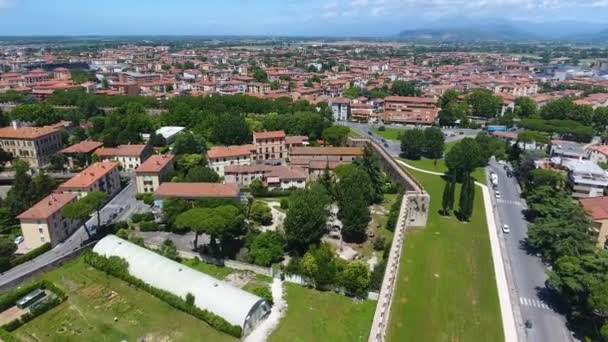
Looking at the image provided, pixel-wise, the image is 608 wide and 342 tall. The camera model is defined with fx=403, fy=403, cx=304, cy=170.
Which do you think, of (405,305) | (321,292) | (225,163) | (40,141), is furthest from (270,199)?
(40,141)

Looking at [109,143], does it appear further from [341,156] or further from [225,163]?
[341,156]

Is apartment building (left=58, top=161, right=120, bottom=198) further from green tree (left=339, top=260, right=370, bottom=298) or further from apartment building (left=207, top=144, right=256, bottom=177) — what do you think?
green tree (left=339, top=260, right=370, bottom=298)

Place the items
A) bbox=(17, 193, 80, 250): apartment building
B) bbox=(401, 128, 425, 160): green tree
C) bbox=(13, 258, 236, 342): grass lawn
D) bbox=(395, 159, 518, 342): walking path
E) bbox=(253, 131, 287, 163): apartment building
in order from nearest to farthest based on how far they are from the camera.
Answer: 1. bbox=(13, 258, 236, 342): grass lawn
2. bbox=(395, 159, 518, 342): walking path
3. bbox=(17, 193, 80, 250): apartment building
4. bbox=(253, 131, 287, 163): apartment building
5. bbox=(401, 128, 425, 160): green tree

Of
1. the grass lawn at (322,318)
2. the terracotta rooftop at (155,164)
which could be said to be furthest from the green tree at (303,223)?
the terracotta rooftop at (155,164)

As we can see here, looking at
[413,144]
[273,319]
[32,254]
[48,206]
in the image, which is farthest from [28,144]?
[413,144]

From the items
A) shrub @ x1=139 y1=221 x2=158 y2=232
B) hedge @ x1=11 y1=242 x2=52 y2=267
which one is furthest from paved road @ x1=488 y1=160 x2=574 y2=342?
hedge @ x1=11 y1=242 x2=52 y2=267

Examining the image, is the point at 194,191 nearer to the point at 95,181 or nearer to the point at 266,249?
the point at 95,181
